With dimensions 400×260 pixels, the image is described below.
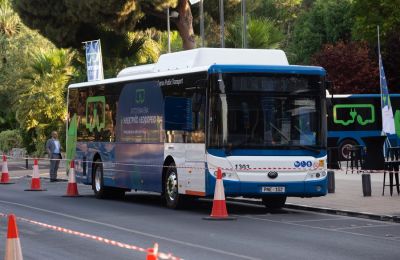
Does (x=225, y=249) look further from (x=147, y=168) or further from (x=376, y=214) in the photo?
(x=147, y=168)

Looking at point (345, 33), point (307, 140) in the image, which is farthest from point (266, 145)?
point (345, 33)

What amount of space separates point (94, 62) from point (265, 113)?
18948 millimetres

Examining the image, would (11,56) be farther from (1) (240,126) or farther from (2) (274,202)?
(1) (240,126)

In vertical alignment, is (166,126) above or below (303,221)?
above

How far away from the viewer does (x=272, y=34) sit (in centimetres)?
4097

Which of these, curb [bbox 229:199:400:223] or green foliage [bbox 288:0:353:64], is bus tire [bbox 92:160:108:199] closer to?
curb [bbox 229:199:400:223]

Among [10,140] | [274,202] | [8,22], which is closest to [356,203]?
[274,202]

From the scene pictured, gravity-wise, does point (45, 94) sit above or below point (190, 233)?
above

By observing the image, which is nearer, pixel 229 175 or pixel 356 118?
pixel 229 175

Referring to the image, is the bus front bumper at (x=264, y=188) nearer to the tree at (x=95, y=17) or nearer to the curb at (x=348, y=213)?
the curb at (x=348, y=213)

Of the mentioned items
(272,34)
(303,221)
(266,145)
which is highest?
(272,34)

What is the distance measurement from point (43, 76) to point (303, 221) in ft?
103

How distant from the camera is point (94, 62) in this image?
37.6 metres

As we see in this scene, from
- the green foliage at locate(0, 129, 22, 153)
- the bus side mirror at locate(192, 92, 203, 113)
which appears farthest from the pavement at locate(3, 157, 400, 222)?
the green foliage at locate(0, 129, 22, 153)
